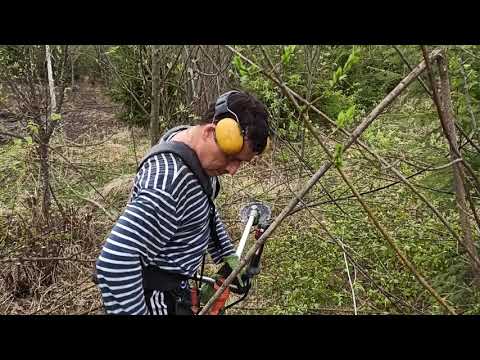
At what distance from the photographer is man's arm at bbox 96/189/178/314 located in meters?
1.53

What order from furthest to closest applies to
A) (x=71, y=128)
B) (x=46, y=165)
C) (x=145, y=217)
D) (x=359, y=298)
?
(x=71, y=128), (x=46, y=165), (x=359, y=298), (x=145, y=217)

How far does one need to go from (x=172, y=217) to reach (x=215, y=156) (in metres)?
0.29

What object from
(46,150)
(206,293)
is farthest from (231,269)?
(46,150)

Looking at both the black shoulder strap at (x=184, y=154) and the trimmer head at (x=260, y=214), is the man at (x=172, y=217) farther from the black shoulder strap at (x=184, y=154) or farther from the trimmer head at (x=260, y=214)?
the trimmer head at (x=260, y=214)

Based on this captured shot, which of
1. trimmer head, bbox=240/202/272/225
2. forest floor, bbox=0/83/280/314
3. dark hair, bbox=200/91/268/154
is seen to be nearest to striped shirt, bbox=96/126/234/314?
dark hair, bbox=200/91/268/154

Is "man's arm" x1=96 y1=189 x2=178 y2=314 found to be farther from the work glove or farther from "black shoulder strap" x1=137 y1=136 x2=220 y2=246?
the work glove

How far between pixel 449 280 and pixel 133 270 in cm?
241

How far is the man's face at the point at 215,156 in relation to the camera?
1756 mm

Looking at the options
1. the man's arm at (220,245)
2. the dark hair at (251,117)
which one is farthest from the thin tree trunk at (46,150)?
the dark hair at (251,117)

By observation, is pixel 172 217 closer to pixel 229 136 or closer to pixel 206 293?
pixel 229 136

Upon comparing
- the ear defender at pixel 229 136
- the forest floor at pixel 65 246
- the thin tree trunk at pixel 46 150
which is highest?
the ear defender at pixel 229 136

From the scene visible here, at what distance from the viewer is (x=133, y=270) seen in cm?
157
